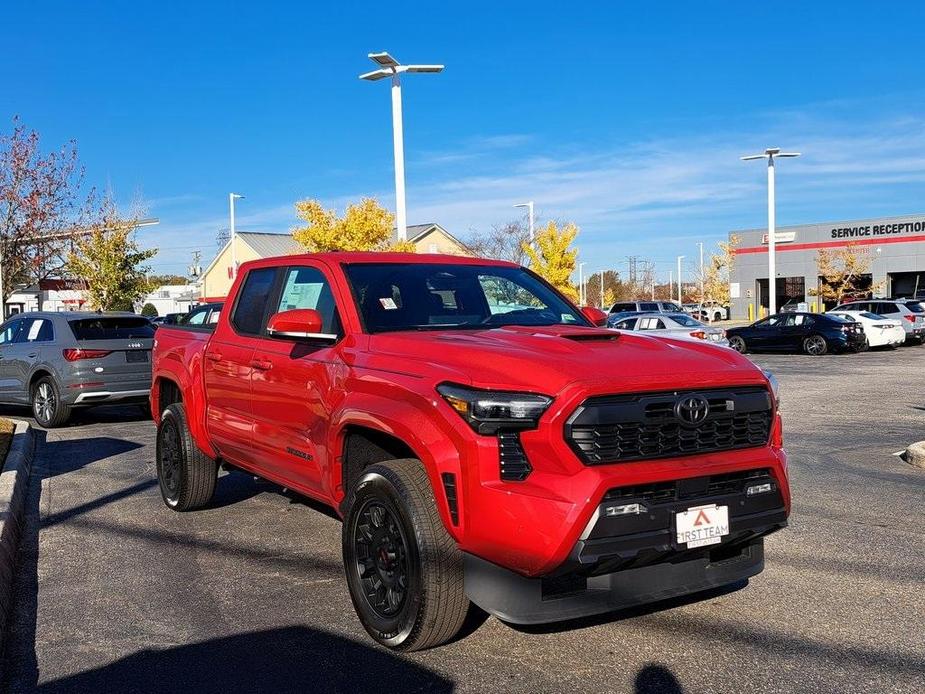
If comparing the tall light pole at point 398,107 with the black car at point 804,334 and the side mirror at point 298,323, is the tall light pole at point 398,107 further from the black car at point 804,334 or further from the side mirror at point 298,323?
the side mirror at point 298,323

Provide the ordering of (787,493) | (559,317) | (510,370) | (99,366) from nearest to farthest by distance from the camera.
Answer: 1. (510,370)
2. (787,493)
3. (559,317)
4. (99,366)

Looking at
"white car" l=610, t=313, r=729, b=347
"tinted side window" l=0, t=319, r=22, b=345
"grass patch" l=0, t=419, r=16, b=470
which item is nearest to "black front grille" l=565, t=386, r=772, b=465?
"grass patch" l=0, t=419, r=16, b=470

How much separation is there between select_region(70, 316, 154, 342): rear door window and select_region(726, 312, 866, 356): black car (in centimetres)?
2145

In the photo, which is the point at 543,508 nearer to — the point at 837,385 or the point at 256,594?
the point at 256,594

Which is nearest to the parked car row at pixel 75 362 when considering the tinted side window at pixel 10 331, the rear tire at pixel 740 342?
the tinted side window at pixel 10 331

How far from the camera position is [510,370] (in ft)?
12.4

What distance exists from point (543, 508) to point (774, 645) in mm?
1526

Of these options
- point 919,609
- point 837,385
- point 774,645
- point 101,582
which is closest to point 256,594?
point 101,582

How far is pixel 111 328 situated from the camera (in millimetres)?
13062

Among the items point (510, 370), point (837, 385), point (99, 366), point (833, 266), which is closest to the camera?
point (510, 370)

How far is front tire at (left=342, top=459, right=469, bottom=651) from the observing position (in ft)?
12.7

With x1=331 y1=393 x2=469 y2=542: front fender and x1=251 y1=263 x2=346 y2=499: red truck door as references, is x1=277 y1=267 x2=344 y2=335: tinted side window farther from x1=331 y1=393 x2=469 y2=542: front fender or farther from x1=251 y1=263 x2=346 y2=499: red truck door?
x1=331 y1=393 x2=469 y2=542: front fender

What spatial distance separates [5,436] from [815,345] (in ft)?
79.5

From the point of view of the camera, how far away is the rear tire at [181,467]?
680 centimetres
